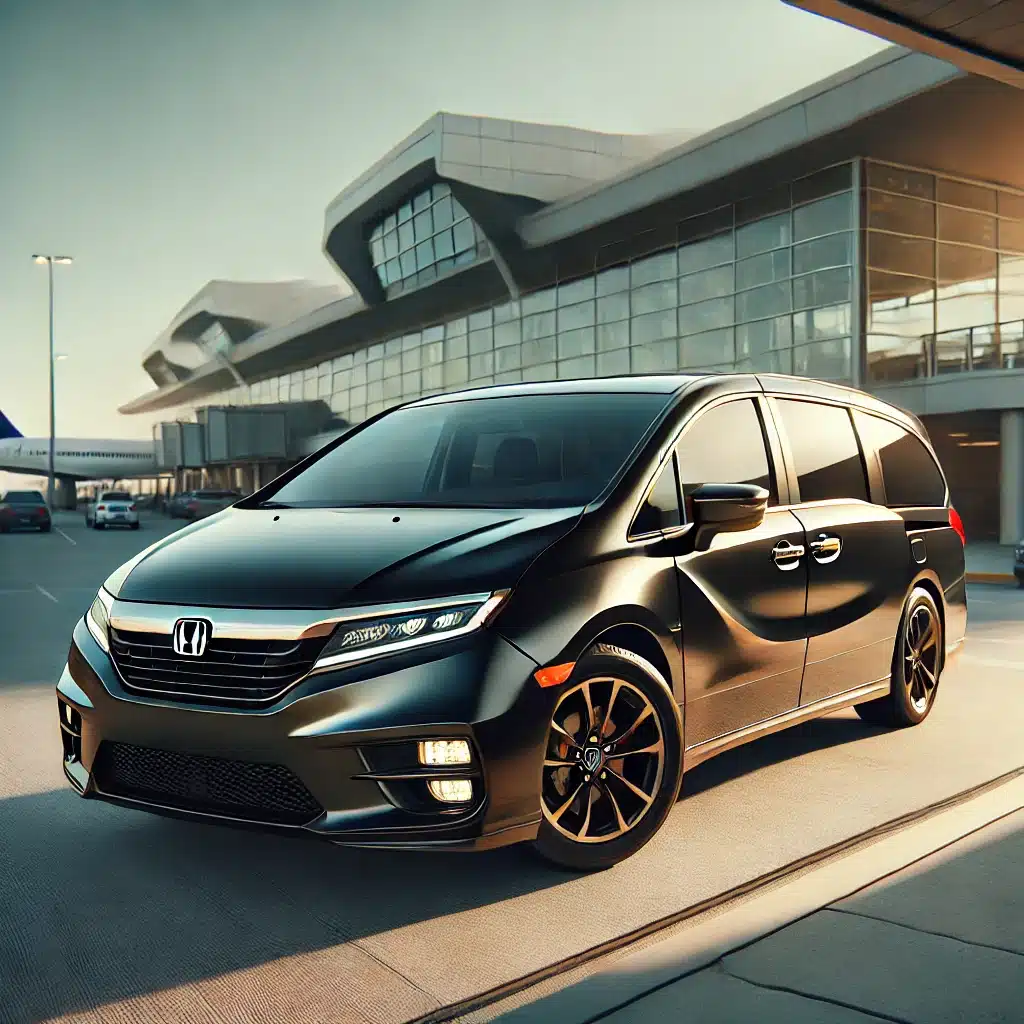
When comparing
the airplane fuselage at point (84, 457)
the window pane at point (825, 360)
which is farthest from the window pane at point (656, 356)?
the airplane fuselage at point (84, 457)

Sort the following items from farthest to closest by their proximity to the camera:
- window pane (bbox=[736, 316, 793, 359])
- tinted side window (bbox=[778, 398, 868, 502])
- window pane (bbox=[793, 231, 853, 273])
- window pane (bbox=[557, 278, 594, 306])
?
window pane (bbox=[557, 278, 594, 306])
window pane (bbox=[736, 316, 793, 359])
window pane (bbox=[793, 231, 853, 273])
tinted side window (bbox=[778, 398, 868, 502])

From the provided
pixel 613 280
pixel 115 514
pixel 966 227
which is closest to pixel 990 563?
pixel 966 227

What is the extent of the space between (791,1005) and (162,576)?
251cm

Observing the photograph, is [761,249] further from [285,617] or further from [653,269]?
[285,617]

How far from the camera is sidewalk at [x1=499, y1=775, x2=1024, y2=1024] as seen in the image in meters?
3.12

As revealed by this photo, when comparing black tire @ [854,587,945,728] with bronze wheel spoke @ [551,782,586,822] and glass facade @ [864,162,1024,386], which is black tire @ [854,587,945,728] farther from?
glass facade @ [864,162,1024,386]

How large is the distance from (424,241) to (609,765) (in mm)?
41371

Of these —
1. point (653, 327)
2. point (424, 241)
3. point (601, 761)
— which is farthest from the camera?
point (424, 241)

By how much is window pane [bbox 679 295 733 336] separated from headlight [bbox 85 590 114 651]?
28.0 meters

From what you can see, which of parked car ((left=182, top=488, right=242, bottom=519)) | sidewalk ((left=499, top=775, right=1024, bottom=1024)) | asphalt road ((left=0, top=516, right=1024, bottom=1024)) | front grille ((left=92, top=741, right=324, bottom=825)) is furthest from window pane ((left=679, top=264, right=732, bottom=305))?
front grille ((left=92, top=741, right=324, bottom=825))

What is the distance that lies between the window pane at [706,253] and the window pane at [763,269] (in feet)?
2.04

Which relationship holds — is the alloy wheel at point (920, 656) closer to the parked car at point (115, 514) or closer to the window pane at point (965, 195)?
the window pane at point (965, 195)

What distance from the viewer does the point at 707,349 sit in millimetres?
31922

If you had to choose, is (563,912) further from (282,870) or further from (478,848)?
(282,870)
